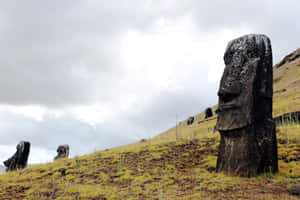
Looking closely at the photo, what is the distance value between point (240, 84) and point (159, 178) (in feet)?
13.0

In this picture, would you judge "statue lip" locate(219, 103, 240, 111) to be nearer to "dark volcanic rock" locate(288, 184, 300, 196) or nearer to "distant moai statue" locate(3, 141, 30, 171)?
"dark volcanic rock" locate(288, 184, 300, 196)

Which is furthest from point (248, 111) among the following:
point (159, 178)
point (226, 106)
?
point (159, 178)

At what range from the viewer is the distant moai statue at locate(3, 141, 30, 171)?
1523 centimetres

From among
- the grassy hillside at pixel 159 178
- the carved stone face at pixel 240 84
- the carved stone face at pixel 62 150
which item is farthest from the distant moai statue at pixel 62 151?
the carved stone face at pixel 240 84

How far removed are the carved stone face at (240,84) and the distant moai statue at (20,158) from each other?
499 inches

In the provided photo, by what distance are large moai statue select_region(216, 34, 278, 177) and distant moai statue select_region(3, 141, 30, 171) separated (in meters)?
12.6

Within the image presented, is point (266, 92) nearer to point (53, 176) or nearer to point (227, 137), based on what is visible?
point (227, 137)

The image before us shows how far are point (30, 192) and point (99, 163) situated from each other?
350 cm

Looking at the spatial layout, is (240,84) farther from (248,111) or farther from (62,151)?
(62,151)

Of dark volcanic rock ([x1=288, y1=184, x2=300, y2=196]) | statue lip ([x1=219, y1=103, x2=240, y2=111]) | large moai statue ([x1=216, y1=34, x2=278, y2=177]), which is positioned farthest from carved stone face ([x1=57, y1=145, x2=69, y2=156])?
dark volcanic rock ([x1=288, y1=184, x2=300, y2=196])

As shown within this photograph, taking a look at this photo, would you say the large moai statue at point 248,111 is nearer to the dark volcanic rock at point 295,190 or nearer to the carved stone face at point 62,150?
the dark volcanic rock at point 295,190

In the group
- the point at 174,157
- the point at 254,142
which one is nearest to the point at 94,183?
the point at 174,157

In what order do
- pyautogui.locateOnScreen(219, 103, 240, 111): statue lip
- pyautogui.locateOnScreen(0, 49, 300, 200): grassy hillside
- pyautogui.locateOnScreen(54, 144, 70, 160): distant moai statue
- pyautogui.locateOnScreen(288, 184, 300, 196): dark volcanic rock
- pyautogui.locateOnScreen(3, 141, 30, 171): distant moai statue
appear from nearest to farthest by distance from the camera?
pyautogui.locateOnScreen(288, 184, 300, 196): dark volcanic rock → pyautogui.locateOnScreen(0, 49, 300, 200): grassy hillside → pyautogui.locateOnScreen(219, 103, 240, 111): statue lip → pyautogui.locateOnScreen(3, 141, 30, 171): distant moai statue → pyautogui.locateOnScreen(54, 144, 70, 160): distant moai statue

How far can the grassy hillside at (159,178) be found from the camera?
20.5 ft
